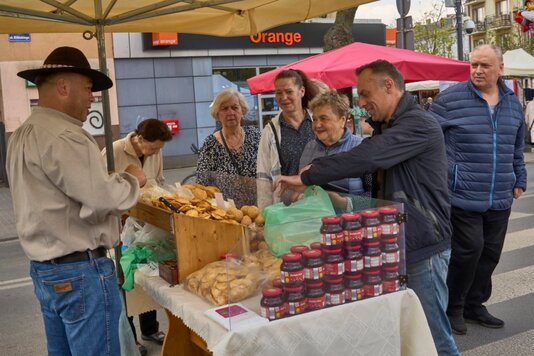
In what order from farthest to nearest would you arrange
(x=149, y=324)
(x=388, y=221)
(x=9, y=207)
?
(x=9, y=207) → (x=149, y=324) → (x=388, y=221)

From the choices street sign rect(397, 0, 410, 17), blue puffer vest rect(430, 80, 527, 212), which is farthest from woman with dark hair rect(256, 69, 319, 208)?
street sign rect(397, 0, 410, 17)

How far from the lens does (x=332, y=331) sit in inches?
97.7

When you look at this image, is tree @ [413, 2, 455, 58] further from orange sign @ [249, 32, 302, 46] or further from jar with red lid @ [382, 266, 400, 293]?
jar with red lid @ [382, 266, 400, 293]

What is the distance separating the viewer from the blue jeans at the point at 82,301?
2.58m

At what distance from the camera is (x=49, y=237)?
254 centimetres

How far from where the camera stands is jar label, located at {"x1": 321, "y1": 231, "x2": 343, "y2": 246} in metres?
2.50

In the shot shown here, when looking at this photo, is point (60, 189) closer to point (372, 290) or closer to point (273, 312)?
point (273, 312)

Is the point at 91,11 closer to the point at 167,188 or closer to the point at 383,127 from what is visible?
the point at 167,188

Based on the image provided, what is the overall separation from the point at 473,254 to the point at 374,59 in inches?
151

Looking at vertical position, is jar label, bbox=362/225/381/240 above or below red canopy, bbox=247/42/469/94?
below

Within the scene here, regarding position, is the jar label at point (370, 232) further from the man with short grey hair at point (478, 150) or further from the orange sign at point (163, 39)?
the orange sign at point (163, 39)

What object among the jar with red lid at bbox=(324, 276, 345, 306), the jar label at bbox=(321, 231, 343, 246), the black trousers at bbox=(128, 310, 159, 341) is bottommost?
the black trousers at bbox=(128, 310, 159, 341)

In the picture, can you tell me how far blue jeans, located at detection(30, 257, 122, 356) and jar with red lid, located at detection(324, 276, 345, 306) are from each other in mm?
974

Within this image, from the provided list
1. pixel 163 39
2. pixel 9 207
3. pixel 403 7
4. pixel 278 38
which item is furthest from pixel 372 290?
pixel 278 38
